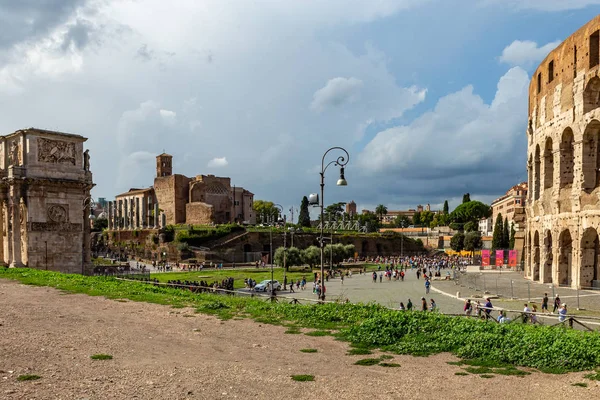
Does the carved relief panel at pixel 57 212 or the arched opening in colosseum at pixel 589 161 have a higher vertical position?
the arched opening in colosseum at pixel 589 161

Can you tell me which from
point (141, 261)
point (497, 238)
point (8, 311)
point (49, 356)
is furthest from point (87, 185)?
point (497, 238)

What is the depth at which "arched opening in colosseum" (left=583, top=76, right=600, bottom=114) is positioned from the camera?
2877cm

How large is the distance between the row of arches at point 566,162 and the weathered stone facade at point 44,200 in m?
29.6

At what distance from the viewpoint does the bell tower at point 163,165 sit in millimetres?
106375

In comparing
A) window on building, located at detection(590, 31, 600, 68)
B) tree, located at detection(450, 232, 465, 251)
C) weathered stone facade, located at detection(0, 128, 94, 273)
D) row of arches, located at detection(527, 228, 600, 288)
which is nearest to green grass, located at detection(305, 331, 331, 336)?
row of arches, located at detection(527, 228, 600, 288)

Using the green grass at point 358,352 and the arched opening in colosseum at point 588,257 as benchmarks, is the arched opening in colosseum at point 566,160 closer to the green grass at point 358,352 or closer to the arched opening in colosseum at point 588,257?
the arched opening in colosseum at point 588,257

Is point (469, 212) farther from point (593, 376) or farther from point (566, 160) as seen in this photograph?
point (593, 376)

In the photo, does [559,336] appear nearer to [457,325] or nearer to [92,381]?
[457,325]

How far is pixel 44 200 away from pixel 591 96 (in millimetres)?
32251

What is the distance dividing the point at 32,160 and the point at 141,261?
38.8m

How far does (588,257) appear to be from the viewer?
29.1 meters

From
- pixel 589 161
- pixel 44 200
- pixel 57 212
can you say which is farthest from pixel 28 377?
pixel 589 161

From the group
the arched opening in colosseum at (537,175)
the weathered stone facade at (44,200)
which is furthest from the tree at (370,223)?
the weathered stone facade at (44,200)

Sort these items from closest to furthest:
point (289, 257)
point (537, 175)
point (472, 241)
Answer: point (537, 175) → point (289, 257) → point (472, 241)
